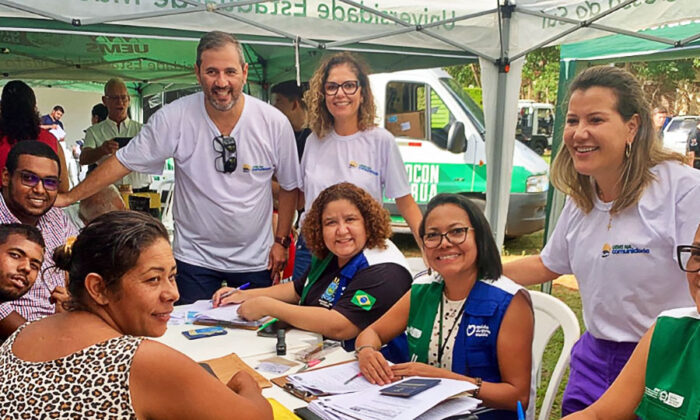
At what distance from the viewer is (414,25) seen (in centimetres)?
459

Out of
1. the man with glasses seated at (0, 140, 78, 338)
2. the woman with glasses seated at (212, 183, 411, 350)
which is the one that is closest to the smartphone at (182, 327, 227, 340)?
the woman with glasses seated at (212, 183, 411, 350)

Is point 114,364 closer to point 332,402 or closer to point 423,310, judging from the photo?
point 332,402

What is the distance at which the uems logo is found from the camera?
6.15 meters

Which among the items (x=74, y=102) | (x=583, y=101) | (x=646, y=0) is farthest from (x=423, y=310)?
(x=74, y=102)

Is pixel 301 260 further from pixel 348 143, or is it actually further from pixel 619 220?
pixel 619 220

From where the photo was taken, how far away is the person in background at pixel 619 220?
6.40 feet

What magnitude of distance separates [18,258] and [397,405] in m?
1.57

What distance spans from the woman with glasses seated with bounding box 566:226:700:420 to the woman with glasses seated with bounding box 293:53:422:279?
167 centimetres

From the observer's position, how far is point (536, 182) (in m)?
7.57

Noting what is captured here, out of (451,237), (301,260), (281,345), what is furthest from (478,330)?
(301,260)

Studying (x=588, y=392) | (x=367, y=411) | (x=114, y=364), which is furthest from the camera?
(x=588, y=392)

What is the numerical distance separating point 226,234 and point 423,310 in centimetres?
140

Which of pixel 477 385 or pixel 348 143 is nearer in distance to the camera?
pixel 477 385

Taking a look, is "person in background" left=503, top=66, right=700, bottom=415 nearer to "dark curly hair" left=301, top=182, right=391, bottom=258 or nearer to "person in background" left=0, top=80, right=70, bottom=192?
"dark curly hair" left=301, top=182, right=391, bottom=258
